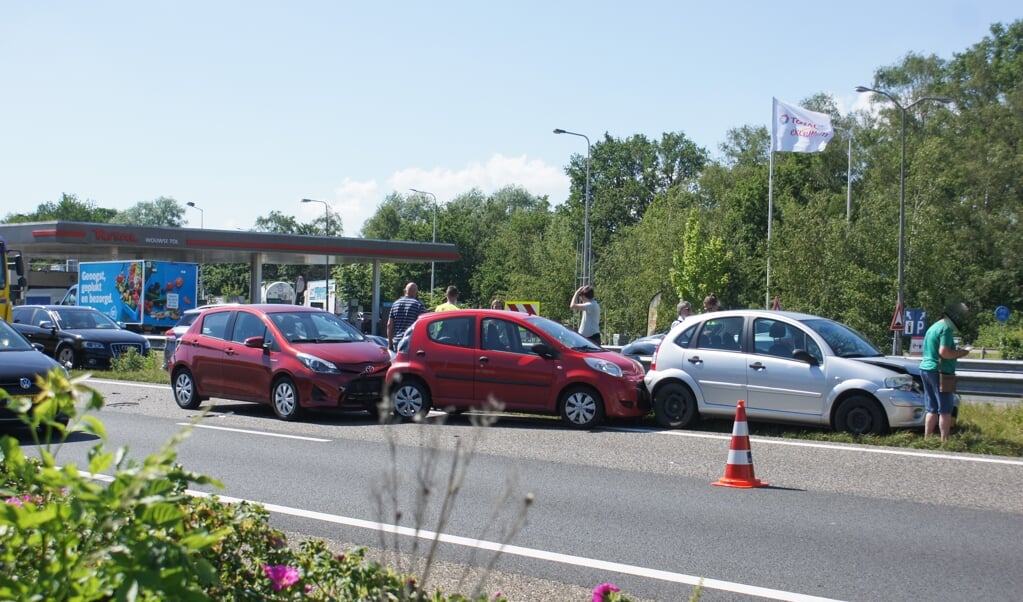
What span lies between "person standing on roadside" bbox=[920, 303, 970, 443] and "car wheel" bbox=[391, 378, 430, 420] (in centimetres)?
646

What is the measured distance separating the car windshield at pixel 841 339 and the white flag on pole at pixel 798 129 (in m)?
33.4

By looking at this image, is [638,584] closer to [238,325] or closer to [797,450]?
[797,450]

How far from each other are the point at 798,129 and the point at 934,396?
35.7 metres

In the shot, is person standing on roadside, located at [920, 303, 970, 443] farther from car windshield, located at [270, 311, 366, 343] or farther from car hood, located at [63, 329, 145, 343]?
car hood, located at [63, 329, 145, 343]

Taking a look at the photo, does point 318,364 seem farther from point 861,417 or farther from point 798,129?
point 798,129

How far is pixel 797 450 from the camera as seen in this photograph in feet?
39.2

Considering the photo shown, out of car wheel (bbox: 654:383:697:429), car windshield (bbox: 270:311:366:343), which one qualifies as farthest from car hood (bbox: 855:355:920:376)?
car windshield (bbox: 270:311:366:343)

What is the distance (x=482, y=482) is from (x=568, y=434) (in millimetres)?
3848

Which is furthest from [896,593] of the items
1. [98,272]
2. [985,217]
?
[985,217]

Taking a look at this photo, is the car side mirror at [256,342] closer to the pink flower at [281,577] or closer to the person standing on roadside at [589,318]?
the person standing on roadside at [589,318]

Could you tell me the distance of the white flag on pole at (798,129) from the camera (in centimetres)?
4550

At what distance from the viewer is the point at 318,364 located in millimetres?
14719

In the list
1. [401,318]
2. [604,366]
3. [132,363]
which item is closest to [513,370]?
[604,366]

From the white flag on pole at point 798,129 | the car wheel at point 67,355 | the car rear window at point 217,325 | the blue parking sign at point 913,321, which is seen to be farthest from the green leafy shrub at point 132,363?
the white flag on pole at point 798,129
